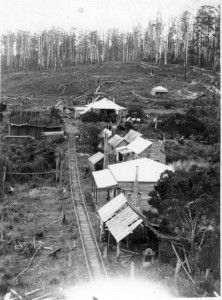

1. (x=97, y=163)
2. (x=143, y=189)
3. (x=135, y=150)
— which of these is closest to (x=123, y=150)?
(x=135, y=150)

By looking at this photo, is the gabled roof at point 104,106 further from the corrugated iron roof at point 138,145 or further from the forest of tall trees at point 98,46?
the forest of tall trees at point 98,46

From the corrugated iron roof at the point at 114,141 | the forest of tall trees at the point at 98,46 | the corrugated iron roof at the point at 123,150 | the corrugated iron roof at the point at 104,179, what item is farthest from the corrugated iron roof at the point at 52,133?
the forest of tall trees at the point at 98,46

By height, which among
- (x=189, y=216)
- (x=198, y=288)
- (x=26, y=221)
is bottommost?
(x=26, y=221)

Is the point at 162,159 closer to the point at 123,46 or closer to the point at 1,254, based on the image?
the point at 1,254

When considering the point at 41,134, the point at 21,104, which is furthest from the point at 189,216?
the point at 21,104

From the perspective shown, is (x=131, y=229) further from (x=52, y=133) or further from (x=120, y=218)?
(x=52, y=133)

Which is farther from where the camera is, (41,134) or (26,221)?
(41,134)

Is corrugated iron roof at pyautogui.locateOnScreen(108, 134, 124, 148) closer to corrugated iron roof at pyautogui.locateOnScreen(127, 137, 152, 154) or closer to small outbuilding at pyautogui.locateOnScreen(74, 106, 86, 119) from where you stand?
corrugated iron roof at pyautogui.locateOnScreen(127, 137, 152, 154)
